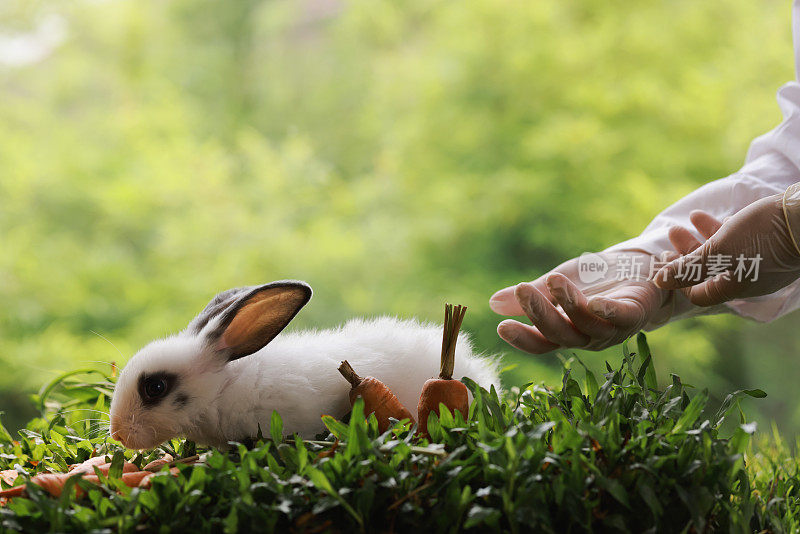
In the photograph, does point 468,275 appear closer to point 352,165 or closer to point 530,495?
point 352,165

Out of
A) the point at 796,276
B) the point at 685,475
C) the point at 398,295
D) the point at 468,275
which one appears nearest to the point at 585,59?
the point at 468,275

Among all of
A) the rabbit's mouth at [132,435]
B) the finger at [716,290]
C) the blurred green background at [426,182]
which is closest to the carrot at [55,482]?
the rabbit's mouth at [132,435]

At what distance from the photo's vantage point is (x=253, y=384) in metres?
1.04

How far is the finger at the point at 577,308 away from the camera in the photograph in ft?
3.33

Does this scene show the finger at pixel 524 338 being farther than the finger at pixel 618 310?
Yes

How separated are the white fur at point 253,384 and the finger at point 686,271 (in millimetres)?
337

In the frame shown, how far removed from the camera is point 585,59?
340 centimetres

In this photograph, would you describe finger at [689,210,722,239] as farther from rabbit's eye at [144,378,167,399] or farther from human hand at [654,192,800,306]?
rabbit's eye at [144,378,167,399]

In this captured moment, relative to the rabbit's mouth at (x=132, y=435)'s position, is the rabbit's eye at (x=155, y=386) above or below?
above

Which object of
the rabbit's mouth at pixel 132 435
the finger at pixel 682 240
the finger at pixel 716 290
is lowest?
the rabbit's mouth at pixel 132 435

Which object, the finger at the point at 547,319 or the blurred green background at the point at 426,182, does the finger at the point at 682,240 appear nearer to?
the finger at the point at 547,319

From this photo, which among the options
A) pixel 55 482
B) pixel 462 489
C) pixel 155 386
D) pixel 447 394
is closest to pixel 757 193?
pixel 447 394

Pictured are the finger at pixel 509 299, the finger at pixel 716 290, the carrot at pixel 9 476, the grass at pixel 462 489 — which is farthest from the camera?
the finger at pixel 509 299

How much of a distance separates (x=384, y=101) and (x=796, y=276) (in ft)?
9.50
